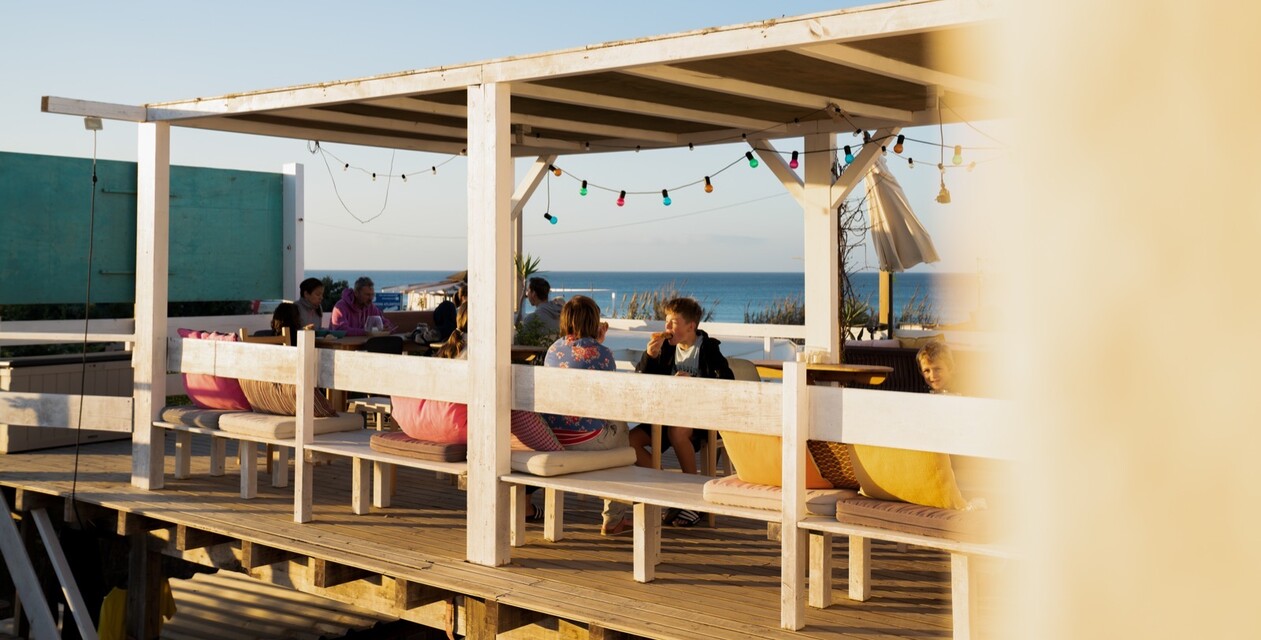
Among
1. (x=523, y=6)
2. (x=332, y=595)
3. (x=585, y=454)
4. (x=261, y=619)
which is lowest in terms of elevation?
(x=261, y=619)

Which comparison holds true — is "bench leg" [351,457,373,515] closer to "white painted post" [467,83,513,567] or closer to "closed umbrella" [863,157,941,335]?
"white painted post" [467,83,513,567]

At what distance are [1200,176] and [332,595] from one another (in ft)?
18.1

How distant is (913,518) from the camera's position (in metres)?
4.13

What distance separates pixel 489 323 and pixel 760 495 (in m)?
1.48

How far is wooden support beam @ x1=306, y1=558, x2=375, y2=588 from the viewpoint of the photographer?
17.8 ft

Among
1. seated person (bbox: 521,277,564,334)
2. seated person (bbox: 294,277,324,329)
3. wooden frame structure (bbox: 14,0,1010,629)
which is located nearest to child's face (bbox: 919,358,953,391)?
wooden frame structure (bbox: 14,0,1010,629)

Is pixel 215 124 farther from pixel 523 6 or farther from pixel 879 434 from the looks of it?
pixel 523 6

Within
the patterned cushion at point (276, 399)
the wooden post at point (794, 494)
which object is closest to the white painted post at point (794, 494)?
the wooden post at point (794, 494)

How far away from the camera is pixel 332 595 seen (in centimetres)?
556

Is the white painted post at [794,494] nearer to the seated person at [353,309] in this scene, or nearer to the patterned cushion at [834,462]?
the patterned cushion at [834,462]

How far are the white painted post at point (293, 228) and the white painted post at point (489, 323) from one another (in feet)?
24.7

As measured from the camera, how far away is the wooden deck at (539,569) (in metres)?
4.45

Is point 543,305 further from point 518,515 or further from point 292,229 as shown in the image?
point 518,515

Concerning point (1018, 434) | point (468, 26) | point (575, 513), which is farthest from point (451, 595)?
point (468, 26)
